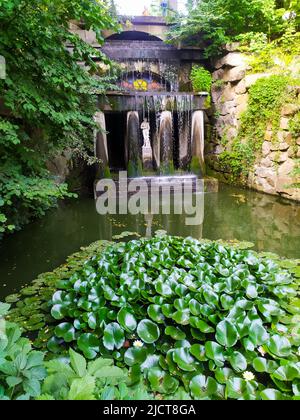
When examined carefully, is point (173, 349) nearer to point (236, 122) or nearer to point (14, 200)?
point (14, 200)

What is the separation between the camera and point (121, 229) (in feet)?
13.7

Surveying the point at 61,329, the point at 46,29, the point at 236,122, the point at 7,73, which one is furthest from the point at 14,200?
the point at 236,122

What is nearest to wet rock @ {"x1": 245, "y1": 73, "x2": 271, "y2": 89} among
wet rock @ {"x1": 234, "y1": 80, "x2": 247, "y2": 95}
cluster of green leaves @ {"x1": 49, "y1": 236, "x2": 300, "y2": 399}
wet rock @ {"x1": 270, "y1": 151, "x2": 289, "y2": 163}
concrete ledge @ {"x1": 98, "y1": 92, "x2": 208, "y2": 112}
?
wet rock @ {"x1": 234, "y1": 80, "x2": 247, "y2": 95}

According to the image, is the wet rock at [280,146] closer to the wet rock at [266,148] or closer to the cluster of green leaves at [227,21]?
the wet rock at [266,148]

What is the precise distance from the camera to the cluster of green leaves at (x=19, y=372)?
3.13 feet

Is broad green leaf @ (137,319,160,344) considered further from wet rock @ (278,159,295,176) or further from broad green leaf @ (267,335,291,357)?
wet rock @ (278,159,295,176)

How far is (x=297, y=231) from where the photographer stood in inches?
159

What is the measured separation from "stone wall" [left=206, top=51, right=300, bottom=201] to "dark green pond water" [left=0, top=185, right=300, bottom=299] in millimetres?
449

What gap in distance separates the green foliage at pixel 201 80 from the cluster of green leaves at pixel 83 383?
24.3 feet

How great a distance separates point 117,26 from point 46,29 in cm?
76

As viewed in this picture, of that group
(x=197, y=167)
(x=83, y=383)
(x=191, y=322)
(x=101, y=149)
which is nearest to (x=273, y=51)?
(x=197, y=167)

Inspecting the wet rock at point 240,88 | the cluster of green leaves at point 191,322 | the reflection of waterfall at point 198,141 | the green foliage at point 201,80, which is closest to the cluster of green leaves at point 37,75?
the cluster of green leaves at point 191,322

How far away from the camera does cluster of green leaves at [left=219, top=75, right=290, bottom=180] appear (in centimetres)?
554

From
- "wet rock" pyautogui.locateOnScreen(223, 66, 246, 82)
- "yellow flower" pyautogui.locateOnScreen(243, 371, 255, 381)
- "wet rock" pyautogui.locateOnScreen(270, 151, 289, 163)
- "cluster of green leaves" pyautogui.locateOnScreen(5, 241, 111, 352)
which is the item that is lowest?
"cluster of green leaves" pyautogui.locateOnScreen(5, 241, 111, 352)
